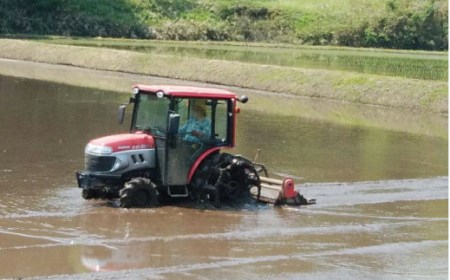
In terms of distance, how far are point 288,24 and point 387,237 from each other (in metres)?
57.0

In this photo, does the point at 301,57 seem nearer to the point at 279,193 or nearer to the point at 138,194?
the point at 279,193

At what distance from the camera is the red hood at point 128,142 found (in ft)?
44.1

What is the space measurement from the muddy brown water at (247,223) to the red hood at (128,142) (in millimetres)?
863

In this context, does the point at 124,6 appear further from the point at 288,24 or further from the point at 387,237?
the point at 387,237

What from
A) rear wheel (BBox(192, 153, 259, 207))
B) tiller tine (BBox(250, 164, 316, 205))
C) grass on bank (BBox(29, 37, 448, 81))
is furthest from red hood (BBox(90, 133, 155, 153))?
grass on bank (BBox(29, 37, 448, 81))

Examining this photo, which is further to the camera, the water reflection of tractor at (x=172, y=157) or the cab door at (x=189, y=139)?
the cab door at (x=189, y=139)

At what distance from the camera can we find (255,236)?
12.3 metres

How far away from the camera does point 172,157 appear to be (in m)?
13.6

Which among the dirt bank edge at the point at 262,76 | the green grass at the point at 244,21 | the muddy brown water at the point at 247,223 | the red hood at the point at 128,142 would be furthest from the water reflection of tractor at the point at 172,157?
the green grass at the point at 244,21

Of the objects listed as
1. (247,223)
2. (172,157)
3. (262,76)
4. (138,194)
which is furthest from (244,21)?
(247,223)

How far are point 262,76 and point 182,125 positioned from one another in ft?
70.0

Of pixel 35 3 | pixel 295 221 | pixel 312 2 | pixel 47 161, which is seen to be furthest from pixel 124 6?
pixel 295 221

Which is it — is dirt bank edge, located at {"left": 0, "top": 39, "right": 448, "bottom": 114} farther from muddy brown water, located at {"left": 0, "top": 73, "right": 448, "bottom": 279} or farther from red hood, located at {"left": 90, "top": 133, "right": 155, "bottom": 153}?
red hood, located at {"left": 90, "top": 133, "right": 155, "bottom": 153}

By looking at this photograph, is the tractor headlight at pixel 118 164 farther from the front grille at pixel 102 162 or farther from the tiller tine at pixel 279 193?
the tiller tine at pixel 279 193
